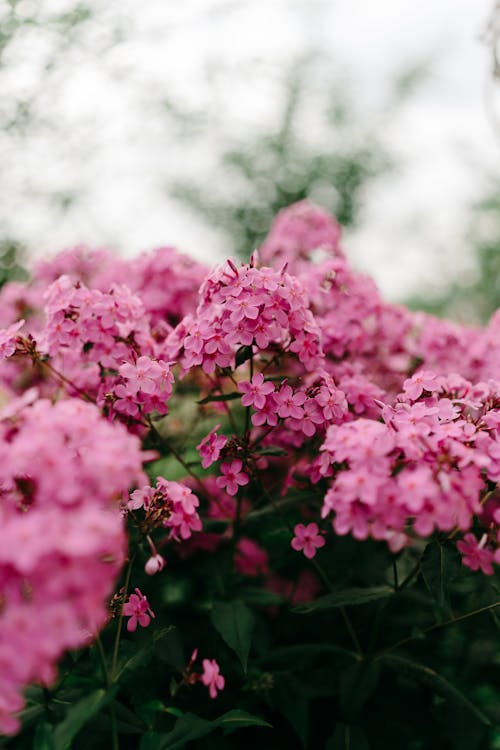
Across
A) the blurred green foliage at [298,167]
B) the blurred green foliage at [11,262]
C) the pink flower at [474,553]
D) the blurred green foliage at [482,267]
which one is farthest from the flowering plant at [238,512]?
the blurred green foliage at [482,267]

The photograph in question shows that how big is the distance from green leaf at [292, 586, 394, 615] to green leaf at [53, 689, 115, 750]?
0.56 m

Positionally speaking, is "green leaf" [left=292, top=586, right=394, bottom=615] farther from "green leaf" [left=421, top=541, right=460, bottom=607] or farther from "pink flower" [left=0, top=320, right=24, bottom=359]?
"pink flower" [left=0, top=320, right=24, bottom=359]

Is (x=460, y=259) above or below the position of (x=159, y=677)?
below

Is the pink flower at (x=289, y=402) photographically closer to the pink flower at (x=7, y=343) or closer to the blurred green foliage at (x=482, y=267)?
the pink flower at (x=7, y=343)

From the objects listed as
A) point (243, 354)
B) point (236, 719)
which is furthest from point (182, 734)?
point (243, 354)

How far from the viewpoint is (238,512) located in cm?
190

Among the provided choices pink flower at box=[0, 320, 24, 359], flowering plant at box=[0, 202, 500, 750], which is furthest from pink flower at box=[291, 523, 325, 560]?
pink flower at box=[0, 320, 24, 359]

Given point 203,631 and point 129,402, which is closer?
point 129,402

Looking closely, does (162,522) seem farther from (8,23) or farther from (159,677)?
(8,23)

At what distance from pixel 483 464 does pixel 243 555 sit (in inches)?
53.5

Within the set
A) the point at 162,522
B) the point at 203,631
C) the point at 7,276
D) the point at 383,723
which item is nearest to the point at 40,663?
the point at 162,522

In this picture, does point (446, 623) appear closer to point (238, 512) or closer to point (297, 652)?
point (297, 652)

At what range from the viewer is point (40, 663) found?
3.20 feet

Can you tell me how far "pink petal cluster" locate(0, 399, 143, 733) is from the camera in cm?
96
